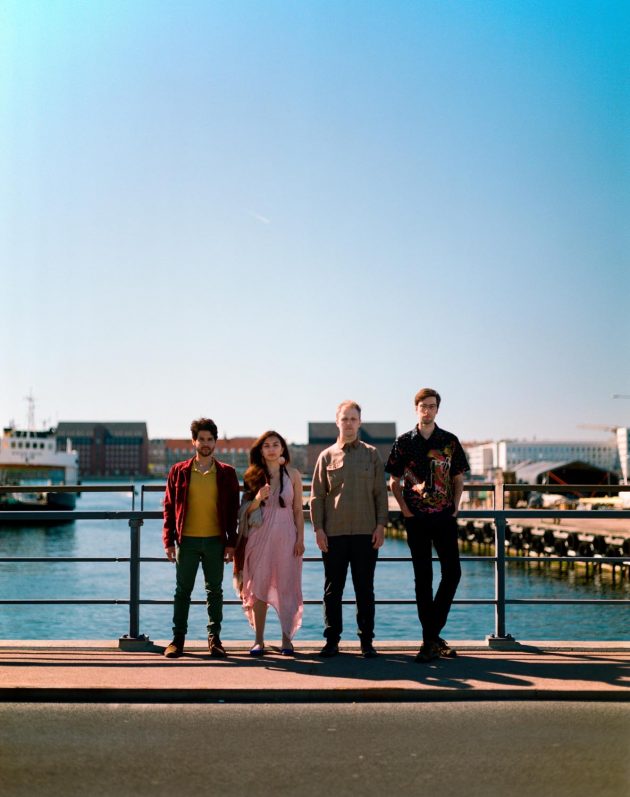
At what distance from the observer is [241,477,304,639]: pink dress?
6.92 meters

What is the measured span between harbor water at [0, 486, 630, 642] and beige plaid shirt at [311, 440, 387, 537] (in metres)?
12.8

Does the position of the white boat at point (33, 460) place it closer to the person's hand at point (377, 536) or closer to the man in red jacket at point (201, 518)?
the man in red jacket at point (201, 518)

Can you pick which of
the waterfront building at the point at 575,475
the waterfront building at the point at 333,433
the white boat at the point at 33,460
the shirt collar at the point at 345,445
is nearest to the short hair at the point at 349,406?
the shirt collar at the point at 345,445

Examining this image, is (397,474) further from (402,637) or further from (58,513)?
(402,637)

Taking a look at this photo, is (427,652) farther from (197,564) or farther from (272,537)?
(197,564)

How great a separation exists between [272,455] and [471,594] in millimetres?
23849

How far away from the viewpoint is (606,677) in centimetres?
622

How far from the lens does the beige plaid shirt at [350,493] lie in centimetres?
679

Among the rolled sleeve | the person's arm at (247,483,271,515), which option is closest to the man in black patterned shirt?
the rolled sleeve

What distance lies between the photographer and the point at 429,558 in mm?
6855

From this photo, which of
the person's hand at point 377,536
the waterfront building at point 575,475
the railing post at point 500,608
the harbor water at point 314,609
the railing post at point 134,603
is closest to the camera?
the person's hand at point 377,536

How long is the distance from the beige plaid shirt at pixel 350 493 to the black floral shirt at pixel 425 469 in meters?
0.14

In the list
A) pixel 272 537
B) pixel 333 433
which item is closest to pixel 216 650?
pixel 272 537

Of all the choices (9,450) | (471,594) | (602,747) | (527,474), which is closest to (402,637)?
(471,594)
